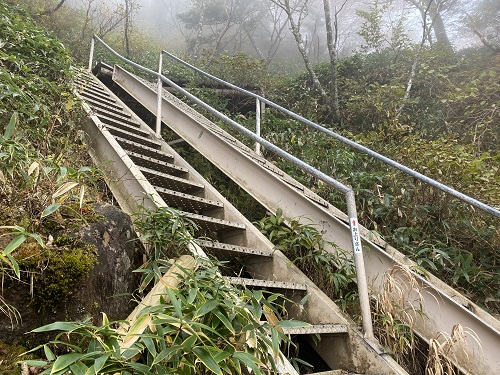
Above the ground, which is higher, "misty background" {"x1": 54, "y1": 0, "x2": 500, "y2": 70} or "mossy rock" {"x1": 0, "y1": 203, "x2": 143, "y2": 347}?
"misty background" {"x1": 54, "y1": 0, "x2": 500, "y2": 70}

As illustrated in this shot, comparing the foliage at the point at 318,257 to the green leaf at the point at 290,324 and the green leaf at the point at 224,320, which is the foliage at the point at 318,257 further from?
the green leaf at the point at 224,320

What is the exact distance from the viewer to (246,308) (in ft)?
4.89

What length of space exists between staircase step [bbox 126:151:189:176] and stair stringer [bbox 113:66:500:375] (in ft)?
1.20

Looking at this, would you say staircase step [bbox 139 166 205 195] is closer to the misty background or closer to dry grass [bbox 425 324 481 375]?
dry grass [bbox 425 324 481 375]

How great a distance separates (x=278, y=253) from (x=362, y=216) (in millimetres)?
1334

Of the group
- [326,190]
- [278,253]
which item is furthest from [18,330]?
[326,190]

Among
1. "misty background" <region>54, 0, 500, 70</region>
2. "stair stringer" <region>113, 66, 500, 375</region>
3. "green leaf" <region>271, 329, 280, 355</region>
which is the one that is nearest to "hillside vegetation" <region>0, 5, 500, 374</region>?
"stair stringer" <region>113, 66, 500, 375</region>

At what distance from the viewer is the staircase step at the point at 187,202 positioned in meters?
2.93

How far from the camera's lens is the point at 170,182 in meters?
3.41

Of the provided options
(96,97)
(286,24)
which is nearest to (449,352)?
(96,97)

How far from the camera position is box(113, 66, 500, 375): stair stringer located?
2008mm

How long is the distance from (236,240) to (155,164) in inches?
49.9

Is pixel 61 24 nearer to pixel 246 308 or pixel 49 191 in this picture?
pixel 49 191

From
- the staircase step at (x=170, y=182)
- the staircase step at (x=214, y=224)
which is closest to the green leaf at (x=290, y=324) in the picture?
the staircase step at (x=214, y=224)
